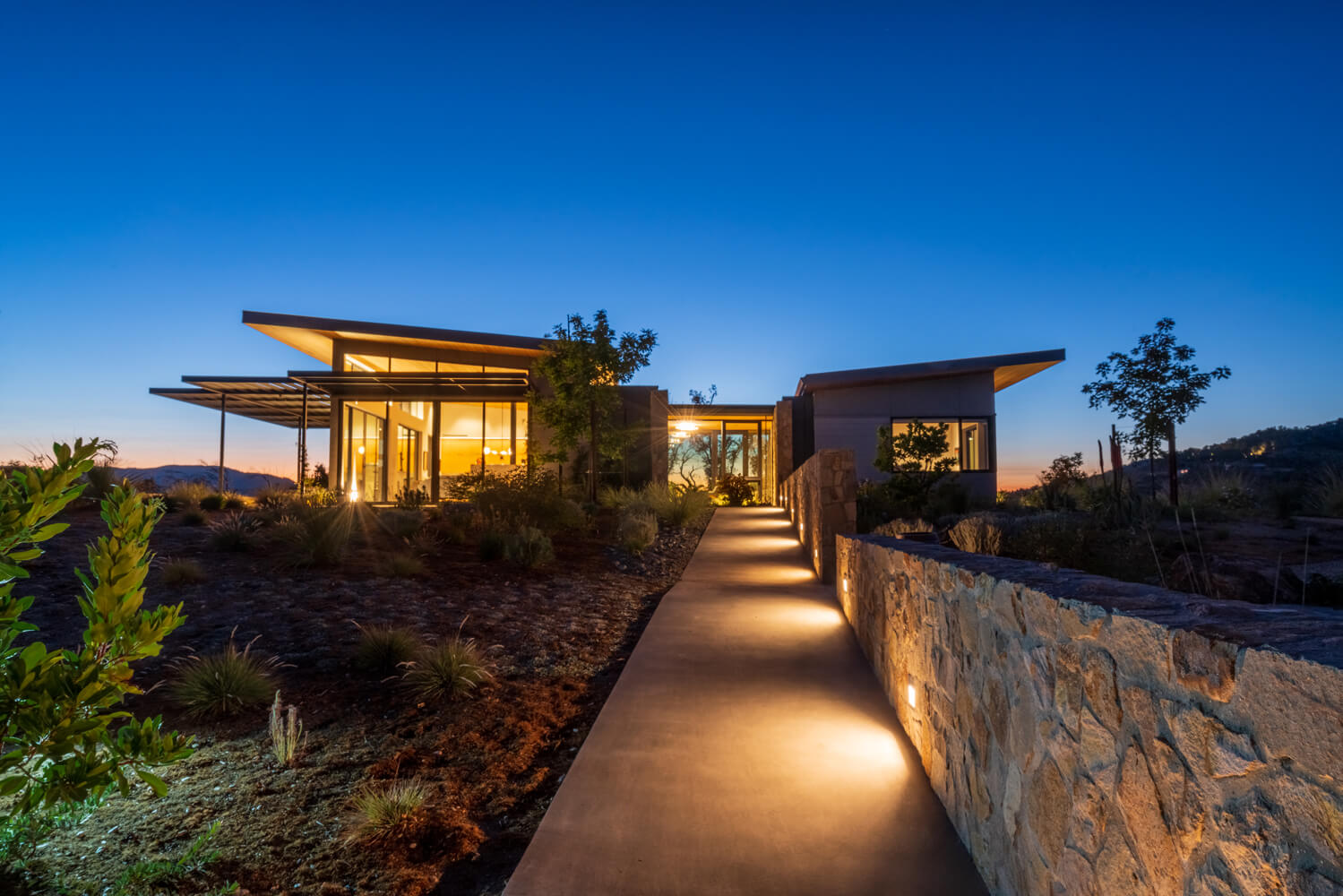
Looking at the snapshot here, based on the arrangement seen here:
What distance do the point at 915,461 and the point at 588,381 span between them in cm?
802

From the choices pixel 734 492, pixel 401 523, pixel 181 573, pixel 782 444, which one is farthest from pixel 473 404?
pixel 181 573

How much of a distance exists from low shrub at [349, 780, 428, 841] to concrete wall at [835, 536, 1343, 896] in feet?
7.36

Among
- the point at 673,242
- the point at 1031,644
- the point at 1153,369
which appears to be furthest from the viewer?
the point at 673,242

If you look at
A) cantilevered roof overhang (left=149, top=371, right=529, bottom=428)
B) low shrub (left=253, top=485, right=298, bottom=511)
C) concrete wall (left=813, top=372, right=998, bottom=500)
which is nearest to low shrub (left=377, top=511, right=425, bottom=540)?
low shrub (left=253, top=485, right=298, bottom=511)

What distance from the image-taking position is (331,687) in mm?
4066

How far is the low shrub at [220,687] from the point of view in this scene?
11.7 ft

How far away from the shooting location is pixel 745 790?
2861mm

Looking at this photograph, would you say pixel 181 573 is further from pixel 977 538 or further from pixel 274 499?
pixel 977 538

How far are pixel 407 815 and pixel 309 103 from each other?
1421cm

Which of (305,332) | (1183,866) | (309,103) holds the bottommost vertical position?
(1183,866)

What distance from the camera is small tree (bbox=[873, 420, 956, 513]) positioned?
35.1 ft

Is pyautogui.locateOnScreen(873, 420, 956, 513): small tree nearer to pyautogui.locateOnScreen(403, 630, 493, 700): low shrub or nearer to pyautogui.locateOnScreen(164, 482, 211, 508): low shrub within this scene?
pyautogui.locateOnScreen(403, 630, 493, 700): low shrub

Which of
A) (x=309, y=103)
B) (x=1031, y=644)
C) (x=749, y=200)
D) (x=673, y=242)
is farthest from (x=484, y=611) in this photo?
(x=673, y=242)

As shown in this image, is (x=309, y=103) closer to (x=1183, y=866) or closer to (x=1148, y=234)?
(x=1183, y=866)
